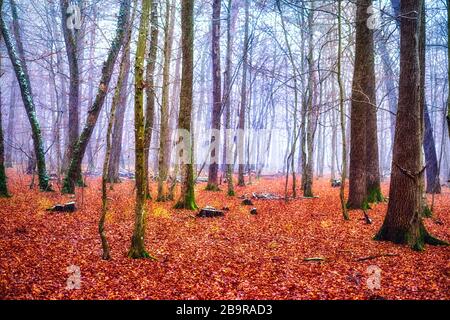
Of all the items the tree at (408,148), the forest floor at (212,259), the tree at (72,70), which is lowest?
the forest floor at (212,259)

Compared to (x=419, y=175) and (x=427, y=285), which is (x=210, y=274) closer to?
(x=427, y=285)

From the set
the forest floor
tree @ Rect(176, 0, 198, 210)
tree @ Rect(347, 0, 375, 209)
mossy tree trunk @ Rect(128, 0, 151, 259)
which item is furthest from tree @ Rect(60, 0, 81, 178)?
tree @ Rect(347, 0, 375, 209)

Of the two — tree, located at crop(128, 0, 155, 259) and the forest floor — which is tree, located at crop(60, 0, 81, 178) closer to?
the forest floor

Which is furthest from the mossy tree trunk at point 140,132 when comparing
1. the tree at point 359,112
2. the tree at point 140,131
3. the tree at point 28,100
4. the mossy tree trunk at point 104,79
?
the tree at point 28,100

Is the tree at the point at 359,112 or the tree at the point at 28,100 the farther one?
the tree at the point at 28,100

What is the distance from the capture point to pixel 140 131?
621 cm

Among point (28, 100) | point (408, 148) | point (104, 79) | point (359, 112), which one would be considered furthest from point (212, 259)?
point (28, 100)

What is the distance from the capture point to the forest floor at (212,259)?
5090mm

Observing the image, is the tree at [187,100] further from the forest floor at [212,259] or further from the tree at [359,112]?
the tree at [359,112]

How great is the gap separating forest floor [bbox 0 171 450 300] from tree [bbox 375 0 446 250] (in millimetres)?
490

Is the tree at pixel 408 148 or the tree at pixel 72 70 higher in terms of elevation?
the tree at pixel 72 70

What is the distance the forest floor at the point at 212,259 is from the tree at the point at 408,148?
0.49 metres
